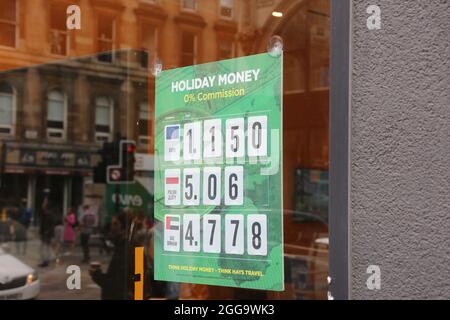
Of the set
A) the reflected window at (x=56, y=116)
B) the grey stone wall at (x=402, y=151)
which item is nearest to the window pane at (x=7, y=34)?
the grey stone wall at (x=402, y=151)

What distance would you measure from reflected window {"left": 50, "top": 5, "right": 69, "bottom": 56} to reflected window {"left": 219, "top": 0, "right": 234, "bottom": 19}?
1.07 metres

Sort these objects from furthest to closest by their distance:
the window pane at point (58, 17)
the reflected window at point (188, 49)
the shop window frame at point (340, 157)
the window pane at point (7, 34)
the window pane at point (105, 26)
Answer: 1. the window pane at point (7, 34)
2. the window pane at point (105, 26)
3. the window pane at point (58, 17)
4. the reflected window at point (188, 49)
5. the shop window frame at point (340, 157)

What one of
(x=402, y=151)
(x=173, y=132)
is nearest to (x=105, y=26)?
(x=173, y=132)

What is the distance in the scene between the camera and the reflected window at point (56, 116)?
1117cm

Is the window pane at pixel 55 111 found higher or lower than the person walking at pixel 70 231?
higher

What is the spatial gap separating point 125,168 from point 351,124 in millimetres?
8638

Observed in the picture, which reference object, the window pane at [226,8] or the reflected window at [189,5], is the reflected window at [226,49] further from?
the reflected window at [189,5]

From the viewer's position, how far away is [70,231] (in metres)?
12.7

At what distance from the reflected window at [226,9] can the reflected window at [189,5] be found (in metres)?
0.16

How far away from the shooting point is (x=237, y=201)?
2.97 m

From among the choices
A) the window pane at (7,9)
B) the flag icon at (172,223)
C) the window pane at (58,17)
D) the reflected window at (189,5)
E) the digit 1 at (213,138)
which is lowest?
the flag icon at (172,223)

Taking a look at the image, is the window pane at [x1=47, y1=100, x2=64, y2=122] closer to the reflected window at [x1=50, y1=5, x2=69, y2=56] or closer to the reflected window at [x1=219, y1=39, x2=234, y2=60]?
the reflected window at [x1=50, y1=5, x2=69, y2=56]

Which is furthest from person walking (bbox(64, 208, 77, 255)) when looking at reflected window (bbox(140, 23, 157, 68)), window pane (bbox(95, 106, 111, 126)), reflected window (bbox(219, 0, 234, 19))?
reflected window (bbox(219, 0, 234, 19))
